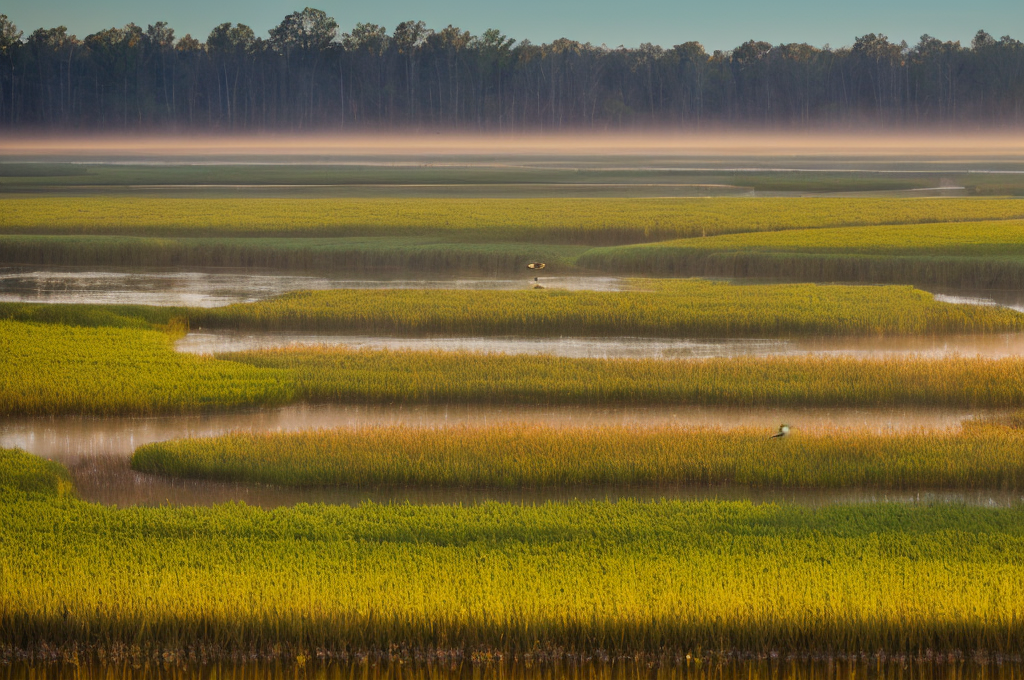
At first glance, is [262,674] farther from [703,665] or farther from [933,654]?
[933,654]

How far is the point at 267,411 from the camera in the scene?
1541cm

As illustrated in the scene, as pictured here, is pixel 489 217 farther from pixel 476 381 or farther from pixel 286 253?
pixel 476 381

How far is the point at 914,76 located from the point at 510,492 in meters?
122

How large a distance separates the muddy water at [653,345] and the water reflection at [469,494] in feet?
24.1

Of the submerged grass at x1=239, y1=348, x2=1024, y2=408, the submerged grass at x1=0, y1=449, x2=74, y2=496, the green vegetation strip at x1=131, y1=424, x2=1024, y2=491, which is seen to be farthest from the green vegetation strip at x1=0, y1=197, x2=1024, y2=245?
the submerged grass at x1=0, y1=449, x2=74, y2=496

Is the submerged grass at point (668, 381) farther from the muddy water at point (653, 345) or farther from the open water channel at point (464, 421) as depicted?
the muddy water at point (653, 345)

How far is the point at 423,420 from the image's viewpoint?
14.9 m

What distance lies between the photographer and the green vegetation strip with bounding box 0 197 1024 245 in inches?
1603

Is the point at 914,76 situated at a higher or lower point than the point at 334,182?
higher

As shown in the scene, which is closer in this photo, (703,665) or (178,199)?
(703,665)

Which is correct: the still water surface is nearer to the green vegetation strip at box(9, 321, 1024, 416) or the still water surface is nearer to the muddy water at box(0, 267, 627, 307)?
the green vegetation strip at box(9, 321, 1024, 416)

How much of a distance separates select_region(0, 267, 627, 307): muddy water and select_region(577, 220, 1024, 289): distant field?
348 cm

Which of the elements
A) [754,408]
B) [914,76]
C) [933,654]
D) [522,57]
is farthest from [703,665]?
[914,76]

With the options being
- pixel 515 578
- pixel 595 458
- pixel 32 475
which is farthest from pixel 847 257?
pixel 515 578
